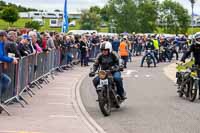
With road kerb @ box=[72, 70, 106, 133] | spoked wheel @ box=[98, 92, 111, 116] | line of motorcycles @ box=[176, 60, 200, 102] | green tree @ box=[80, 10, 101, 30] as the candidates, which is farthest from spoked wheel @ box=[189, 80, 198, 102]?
green tree @ box=[80, 10, 101, 30]

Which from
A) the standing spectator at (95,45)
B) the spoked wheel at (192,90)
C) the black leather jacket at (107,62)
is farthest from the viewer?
the standing spectator at (95,45)

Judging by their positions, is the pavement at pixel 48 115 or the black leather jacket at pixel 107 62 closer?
the pavement at pixel 48 115

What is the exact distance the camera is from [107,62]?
611 inches

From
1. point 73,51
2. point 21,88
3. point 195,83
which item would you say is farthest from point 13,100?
point 73,51

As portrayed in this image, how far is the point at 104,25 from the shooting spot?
122875mm

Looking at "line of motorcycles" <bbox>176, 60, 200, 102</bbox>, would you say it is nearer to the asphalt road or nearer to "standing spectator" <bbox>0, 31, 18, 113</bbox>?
the asphalt road

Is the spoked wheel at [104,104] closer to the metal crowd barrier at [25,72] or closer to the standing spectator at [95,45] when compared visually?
the metal crowd barrier at [25,72]

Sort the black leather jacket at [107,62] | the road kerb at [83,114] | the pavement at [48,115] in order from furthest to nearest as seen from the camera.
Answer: the black leather jacket at [107,62]
the road kerb at [83,114]
the pavement at [48,115]

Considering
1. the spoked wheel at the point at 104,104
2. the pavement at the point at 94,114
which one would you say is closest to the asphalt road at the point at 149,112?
the pavement at the point at 94,114

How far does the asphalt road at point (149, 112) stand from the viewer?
42.0 ft

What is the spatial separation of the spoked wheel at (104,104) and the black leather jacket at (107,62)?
1.07 metres

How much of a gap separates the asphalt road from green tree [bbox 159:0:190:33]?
3656 inches

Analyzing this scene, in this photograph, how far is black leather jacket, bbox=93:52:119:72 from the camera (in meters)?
15.5

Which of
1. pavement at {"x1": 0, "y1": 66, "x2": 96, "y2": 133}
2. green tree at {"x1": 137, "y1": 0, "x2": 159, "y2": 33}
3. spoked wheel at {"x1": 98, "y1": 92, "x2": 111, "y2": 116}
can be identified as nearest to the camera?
pavement at {"x1": 0, "y1": 66, "x2": 96, "y2": 133}
